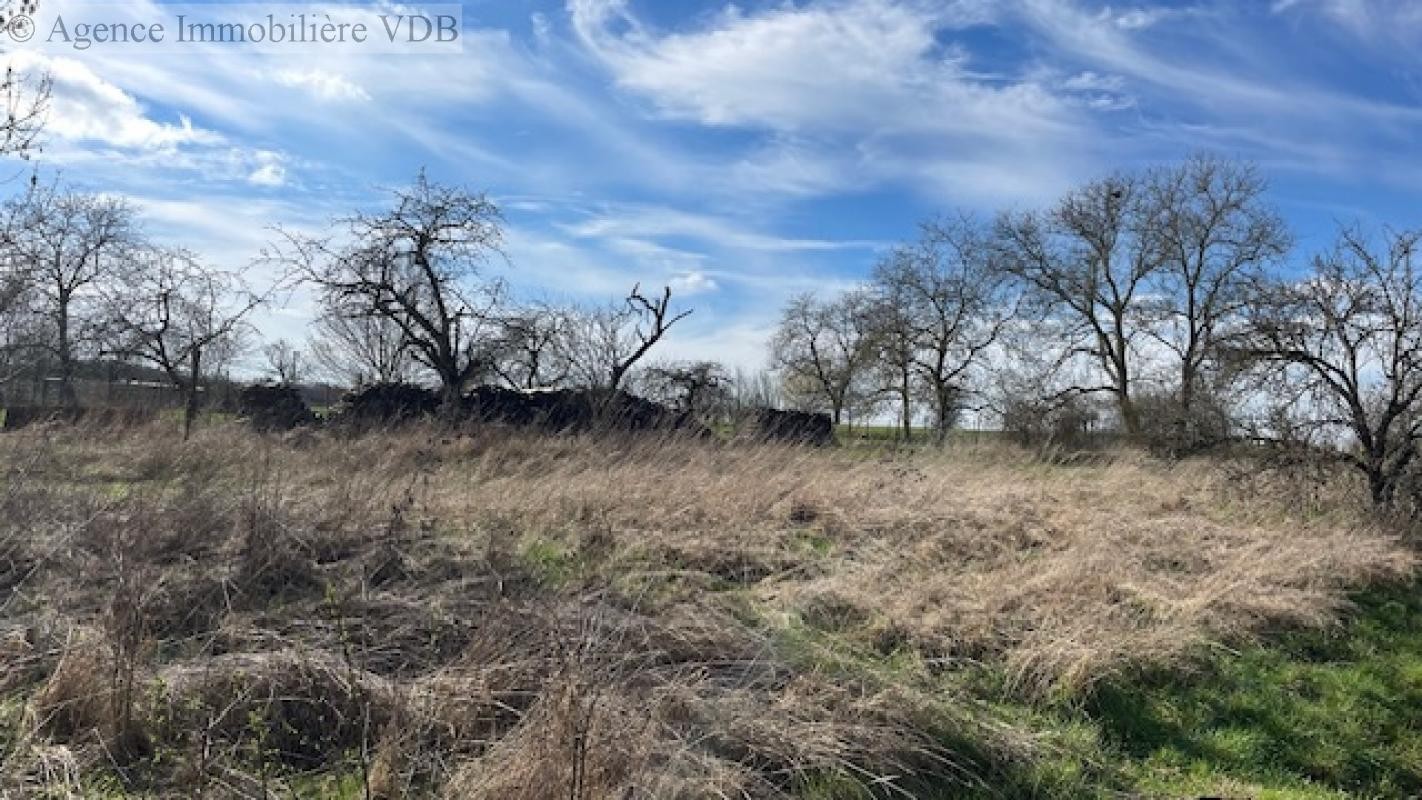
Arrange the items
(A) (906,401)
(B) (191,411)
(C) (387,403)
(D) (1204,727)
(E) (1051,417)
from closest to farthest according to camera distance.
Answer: (D) (1204,727)
(B) (191,411)
(C) (387,403)
(E) (1051,417)
(A) (906,401)

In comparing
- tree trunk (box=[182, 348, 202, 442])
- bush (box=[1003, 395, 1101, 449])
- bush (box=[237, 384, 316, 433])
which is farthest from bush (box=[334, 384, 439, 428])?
bush (box=[1003, 395, 1101, 449])

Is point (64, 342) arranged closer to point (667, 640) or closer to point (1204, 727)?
point (667, 640)

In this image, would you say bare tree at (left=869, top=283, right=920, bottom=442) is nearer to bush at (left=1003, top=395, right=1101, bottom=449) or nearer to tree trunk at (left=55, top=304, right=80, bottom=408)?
bush at (left=1003, top=395, right=1101, bottom=449)

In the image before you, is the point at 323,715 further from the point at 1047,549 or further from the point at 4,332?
the point at 4,332

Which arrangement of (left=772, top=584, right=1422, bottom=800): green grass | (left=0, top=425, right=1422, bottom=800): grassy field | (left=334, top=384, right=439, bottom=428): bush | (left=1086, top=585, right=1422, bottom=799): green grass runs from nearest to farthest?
(left=0, top=425, right=1422, bottom=800): grassy field, (left=772, top=584, right=1422, bottom=800): green grass, (left=1086, top=585, right=1422, bottom=799): green grass, (left=334, top=384, right=439, bottom=428): bush

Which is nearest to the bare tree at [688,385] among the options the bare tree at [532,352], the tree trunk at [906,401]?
the bare tree at [532,352]

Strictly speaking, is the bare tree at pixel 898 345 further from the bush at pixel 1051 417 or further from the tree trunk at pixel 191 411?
the tree trunk at pixel 191 411

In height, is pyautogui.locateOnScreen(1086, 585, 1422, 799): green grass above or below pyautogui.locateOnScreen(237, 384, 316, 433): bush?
below

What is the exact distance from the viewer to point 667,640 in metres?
5.55

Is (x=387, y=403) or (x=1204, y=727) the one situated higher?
(x=387, y=403)


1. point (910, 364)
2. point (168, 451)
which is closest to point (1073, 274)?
point (910, 364)

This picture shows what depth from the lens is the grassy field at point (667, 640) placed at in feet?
13.9

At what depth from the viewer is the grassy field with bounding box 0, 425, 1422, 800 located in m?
4.24

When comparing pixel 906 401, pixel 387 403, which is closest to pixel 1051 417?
pixel 906 401
